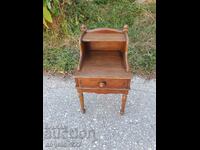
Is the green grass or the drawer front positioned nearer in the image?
the drawer front

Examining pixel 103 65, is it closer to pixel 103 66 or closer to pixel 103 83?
pixel 103 66

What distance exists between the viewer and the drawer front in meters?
1.49

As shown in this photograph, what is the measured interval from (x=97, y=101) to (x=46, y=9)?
4.29 ft

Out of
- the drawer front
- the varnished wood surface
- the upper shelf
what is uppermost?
the upper shelf

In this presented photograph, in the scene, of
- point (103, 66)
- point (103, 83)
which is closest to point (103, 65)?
point (103, 66)

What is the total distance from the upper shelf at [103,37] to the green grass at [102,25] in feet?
2.91

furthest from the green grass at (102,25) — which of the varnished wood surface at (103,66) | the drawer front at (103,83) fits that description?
the drawer front at (103,83)

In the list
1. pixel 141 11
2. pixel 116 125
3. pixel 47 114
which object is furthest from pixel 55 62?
pixel 141 11

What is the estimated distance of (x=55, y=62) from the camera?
2.46 meters

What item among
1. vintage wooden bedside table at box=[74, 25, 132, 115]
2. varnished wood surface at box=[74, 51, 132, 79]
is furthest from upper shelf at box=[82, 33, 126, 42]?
varnished wood surface at box=[74, 51, 132, 79]

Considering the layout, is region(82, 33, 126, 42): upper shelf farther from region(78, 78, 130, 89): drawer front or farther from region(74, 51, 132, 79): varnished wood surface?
region(78, 78, 130, 89): drawer front

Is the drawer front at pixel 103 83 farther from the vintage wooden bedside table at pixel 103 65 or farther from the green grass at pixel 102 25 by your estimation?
the green grass at pixel 102 25

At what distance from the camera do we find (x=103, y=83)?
4.90 ft

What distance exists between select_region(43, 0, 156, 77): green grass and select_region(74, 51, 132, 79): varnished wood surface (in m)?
0.74
